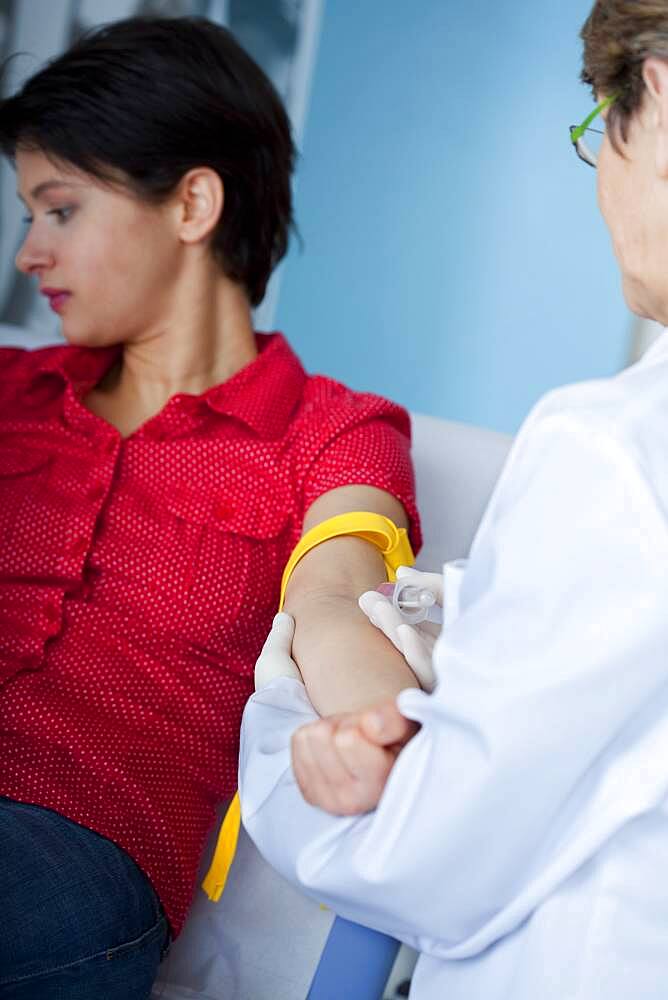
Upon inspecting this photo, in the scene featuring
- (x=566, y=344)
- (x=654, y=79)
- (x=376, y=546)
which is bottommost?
(x=566, y=344)

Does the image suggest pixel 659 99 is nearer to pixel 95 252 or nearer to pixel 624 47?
pixel 624 47

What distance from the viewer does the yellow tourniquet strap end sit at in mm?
1289

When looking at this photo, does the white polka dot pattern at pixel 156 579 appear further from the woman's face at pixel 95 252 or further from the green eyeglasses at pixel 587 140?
the green eyeglasses at pixel 587 140

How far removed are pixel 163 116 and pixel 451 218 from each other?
6.81 feet

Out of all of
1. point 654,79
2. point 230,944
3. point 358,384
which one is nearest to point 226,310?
point 230,944

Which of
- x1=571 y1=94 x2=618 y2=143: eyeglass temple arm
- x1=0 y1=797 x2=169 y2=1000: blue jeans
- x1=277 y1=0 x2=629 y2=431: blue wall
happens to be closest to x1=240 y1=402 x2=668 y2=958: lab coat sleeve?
x1=571 y1=94 x2=618 y2=143: eyeglass temple arm

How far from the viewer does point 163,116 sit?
63.2 inches

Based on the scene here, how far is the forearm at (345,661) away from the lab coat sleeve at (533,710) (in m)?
0.22

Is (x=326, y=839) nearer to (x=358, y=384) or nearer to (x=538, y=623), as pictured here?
(x=538, y=623)

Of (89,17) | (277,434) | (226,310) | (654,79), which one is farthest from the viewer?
(89,17)

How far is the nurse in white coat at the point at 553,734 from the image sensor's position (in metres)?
0.71

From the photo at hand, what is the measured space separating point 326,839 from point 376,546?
587 millimetres

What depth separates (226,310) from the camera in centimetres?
174

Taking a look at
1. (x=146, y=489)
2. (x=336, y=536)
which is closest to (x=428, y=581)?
(x=336, y=536)
